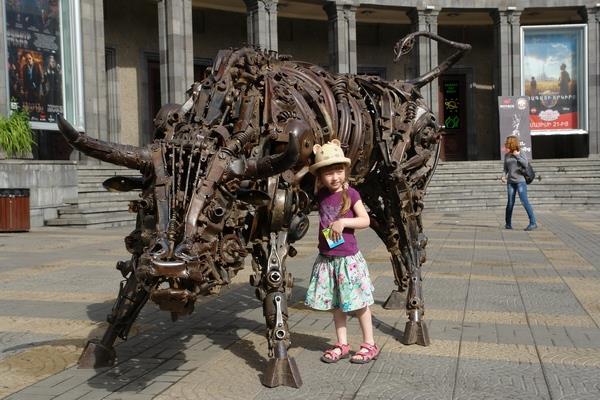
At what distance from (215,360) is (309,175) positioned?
5.00 feet

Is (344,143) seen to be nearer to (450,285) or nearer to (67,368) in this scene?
(67,368)

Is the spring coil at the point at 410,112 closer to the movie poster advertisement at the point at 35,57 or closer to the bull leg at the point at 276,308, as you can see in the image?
the bull leg at the point at 276,308

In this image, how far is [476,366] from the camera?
4.46 metres

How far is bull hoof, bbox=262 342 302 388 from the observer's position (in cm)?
406

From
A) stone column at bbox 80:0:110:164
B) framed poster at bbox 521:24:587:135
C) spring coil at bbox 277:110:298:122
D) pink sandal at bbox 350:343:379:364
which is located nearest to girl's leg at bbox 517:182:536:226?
pink sandal at bbox 350:343:379:364

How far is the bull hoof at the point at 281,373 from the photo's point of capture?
4.06m

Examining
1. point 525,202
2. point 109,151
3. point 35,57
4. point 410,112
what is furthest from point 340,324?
point 35,57

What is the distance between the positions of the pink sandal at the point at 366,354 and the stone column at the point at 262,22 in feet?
79.2

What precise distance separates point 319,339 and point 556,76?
91.7 ft

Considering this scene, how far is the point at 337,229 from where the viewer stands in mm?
4445

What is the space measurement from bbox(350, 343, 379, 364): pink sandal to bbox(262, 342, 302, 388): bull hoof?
1.95ft

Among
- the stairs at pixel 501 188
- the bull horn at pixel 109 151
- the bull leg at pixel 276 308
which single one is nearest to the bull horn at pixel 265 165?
the bull horn at pixel 109 151

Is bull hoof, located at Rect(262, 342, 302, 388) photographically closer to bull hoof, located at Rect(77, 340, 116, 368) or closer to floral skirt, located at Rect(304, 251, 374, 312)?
floral skirt, located at Rect(304, 251, 374, 312)

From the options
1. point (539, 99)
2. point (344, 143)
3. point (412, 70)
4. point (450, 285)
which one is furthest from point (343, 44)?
point (344, 143)
